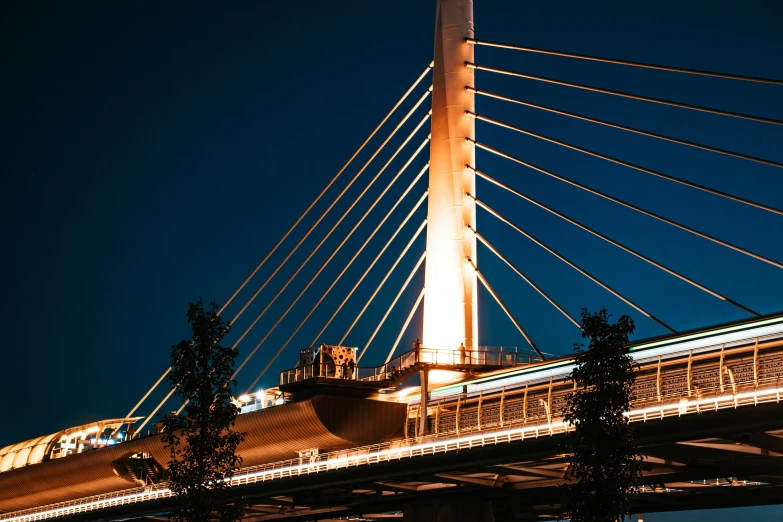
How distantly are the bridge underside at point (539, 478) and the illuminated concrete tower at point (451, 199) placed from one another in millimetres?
8839

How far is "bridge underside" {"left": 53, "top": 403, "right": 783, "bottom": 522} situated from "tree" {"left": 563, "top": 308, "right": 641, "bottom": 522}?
10.7ft

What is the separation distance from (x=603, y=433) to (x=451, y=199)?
25704 millimetres

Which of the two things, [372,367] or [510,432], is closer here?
[510,432]

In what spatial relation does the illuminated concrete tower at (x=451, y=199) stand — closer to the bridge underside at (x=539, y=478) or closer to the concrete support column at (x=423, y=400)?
the concrete support column at (x=423, y=400)

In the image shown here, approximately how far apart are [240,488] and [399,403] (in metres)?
8.35

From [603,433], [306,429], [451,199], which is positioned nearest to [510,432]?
[603,433]

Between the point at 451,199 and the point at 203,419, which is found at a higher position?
the point at 451,199

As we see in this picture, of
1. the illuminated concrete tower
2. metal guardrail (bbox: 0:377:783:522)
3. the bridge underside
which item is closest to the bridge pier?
the bridge underside

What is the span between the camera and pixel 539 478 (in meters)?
38.9

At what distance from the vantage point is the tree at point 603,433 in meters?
26.0

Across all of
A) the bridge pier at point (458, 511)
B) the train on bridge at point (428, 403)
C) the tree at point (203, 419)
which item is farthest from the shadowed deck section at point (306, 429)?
the tree at point (203, 419)

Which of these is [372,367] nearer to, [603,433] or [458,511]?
[458,511]

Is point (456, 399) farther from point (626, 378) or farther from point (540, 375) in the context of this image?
point (626, 378)

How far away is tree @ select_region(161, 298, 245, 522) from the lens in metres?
32.6
